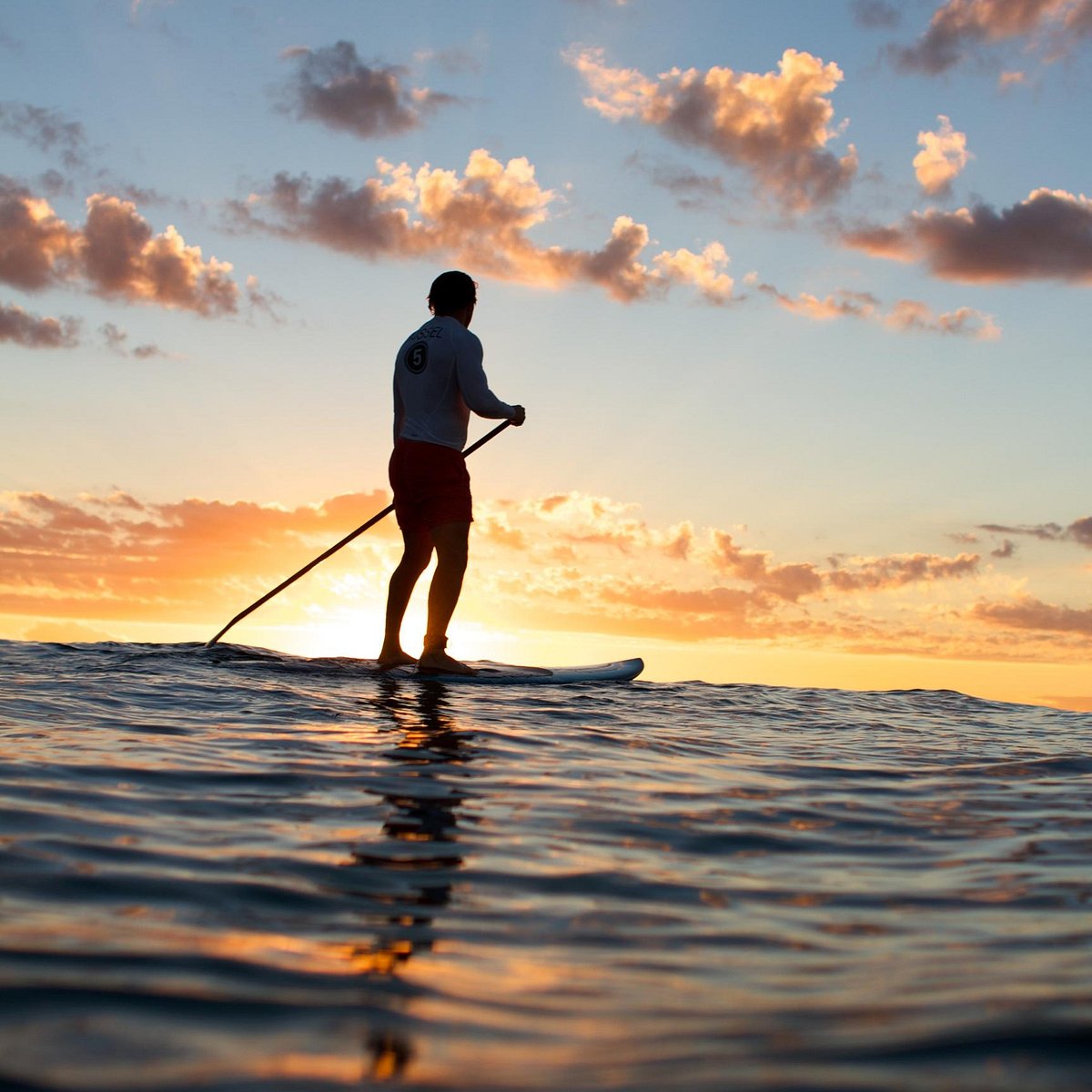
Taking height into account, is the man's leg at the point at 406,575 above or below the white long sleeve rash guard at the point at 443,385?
below

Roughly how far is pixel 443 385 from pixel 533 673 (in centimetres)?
249

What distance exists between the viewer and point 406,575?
8188 millimetres

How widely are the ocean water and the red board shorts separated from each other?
9.78ft

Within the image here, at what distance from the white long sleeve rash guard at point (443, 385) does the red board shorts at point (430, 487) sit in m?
0.12

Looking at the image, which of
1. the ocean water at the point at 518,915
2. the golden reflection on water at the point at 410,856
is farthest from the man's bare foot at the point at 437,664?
the ocean water at the point at 518,915

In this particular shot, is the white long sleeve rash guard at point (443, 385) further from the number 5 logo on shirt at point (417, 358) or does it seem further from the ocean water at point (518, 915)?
the ocean water at point (518, 915)

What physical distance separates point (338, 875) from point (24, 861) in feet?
2.65

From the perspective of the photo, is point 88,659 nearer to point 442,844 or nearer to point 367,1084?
point 442,844

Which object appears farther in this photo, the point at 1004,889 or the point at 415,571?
the point at 415,571

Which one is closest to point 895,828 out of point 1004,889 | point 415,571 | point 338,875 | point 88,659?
point 1004,889

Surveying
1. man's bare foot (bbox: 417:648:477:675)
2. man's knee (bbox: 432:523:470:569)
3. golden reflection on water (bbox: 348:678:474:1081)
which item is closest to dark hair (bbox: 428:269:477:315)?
man's knee (bbox: 432:523:470:569)

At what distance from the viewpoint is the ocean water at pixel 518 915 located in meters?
1.58

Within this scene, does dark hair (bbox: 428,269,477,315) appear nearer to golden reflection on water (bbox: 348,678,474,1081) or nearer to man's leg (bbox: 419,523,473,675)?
man's leg (bbox: 419,523,473,675)

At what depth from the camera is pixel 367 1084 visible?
1.46 metres
